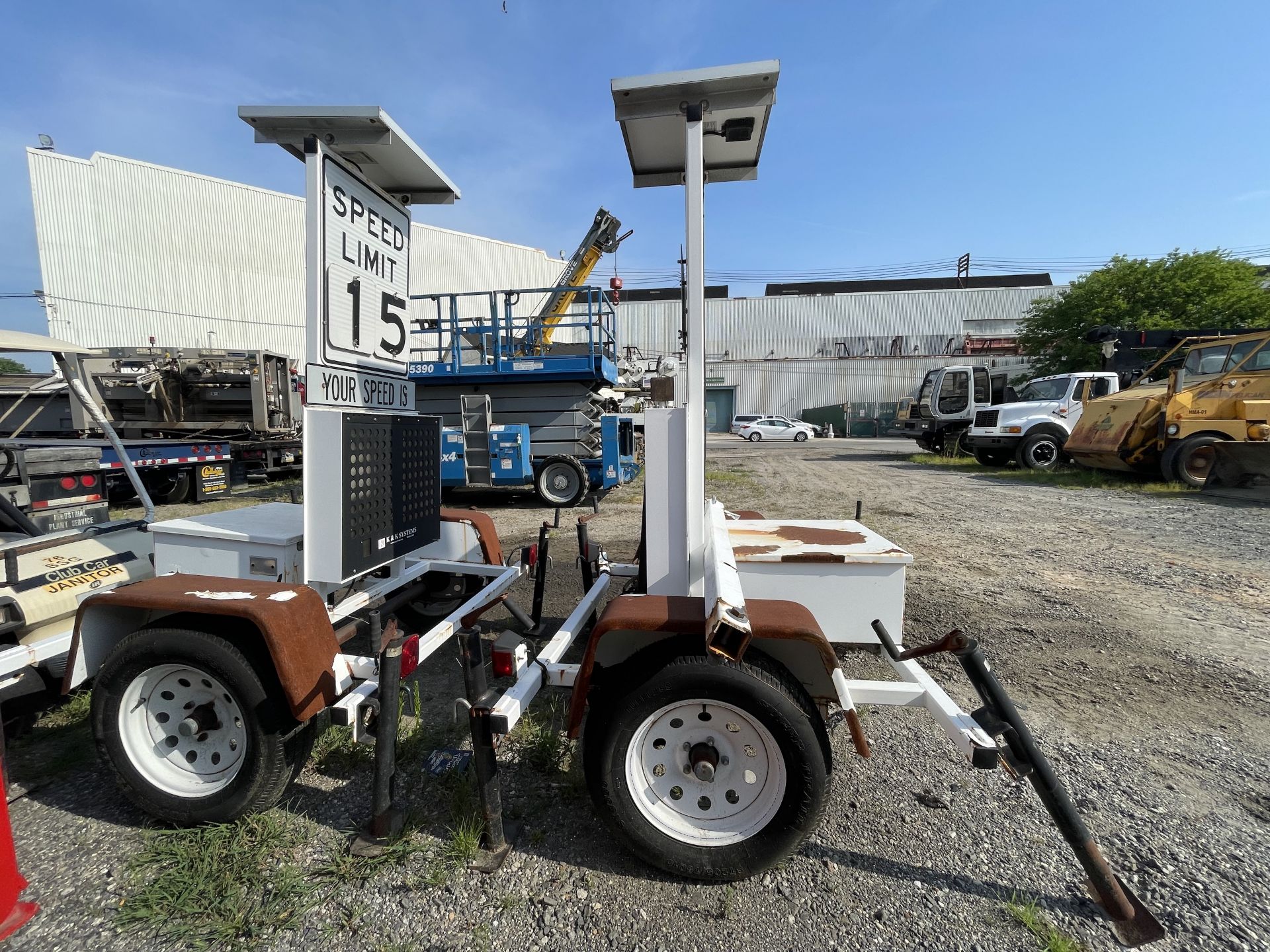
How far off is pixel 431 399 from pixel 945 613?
8958mm

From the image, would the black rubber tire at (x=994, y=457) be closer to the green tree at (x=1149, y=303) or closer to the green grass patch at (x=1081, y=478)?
the green grass patch at (x=1081, y=478)

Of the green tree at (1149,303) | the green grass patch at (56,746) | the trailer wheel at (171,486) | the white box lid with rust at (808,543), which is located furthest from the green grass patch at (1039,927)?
the green tree at (1149,303)

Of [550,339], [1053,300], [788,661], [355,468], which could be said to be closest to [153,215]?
[550,339]

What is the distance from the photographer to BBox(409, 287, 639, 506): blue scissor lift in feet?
32.3

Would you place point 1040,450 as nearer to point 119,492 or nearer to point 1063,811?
point 1063,811

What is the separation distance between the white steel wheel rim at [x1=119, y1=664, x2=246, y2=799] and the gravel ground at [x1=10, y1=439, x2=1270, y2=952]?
0.28 m

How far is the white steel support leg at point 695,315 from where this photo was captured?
2.43 metres

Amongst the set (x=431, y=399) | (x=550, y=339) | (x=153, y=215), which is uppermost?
(x=153, y=215)

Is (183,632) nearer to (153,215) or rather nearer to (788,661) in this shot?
(788,661)

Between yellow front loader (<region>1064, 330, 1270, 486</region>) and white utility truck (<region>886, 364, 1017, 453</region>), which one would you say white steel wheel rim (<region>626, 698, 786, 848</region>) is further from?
white utility truck (<region>886, 364, 1017, 453</region>)

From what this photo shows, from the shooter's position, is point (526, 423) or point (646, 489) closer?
point (646, 489)

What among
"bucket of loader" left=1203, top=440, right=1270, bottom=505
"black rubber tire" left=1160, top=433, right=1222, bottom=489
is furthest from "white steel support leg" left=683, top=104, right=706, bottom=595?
"black rubber tire" left=1160, top=433, right=1222, bottom=489

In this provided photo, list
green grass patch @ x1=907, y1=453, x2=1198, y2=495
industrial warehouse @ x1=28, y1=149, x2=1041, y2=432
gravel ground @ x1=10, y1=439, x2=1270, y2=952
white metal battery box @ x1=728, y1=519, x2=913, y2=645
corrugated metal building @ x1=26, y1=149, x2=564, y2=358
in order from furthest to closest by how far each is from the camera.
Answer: industrial warehouse @ x1=28, y1=149, x2=1041, y2=432 → corrugated metal building @ x1=26, y1=149, x2=564, y2=358 → green grass patch @ x1=907, y1=453, x2=1198, y2=495 → white metal battery box @ x1=728, y1=519, x2=913, y2=645 → gravel ground @ x1=10, y1=439, x2=1270, y2=952

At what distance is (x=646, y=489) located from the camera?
2521 mm
